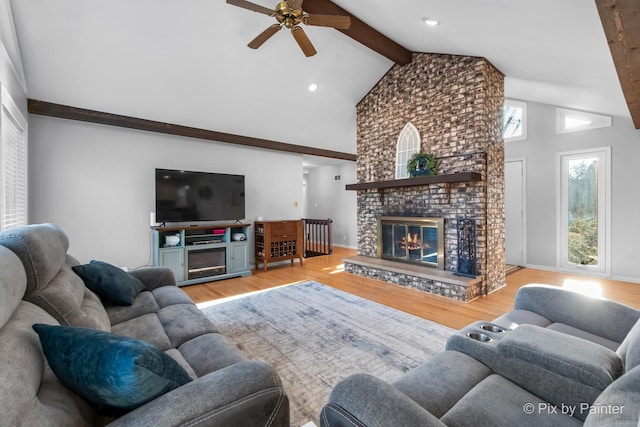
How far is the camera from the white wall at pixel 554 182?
14.3 feet

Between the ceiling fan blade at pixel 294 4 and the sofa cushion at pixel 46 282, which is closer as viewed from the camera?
the sofa cushion at pixel 46 282

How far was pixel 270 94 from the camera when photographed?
15.9 ft

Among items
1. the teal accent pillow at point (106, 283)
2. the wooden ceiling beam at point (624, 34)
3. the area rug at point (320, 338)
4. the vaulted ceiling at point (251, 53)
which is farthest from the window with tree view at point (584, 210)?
the teal accent pillow at point (106, 283)

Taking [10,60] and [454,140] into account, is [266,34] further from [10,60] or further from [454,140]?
[454,140]

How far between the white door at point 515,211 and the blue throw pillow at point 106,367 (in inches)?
253

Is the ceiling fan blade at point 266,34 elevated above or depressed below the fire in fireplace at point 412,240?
above

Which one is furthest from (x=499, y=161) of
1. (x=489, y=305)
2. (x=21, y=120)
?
(x=21, y=120)

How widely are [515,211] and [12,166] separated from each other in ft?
24.9

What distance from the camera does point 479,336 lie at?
1.53m

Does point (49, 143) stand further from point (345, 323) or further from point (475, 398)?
point (475, 398)

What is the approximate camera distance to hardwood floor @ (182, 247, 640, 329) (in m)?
3.40

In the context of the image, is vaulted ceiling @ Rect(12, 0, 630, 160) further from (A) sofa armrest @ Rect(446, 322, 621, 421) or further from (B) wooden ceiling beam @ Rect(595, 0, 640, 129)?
(A) sofa armrest @ Rect(446, 322, 621, 421)

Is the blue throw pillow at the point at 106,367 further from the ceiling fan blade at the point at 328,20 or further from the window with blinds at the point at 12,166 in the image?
the ceiling fan blade at the point at 328,20

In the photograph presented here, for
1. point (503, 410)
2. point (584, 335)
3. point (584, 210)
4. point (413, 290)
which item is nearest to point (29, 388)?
point (503, 410)
